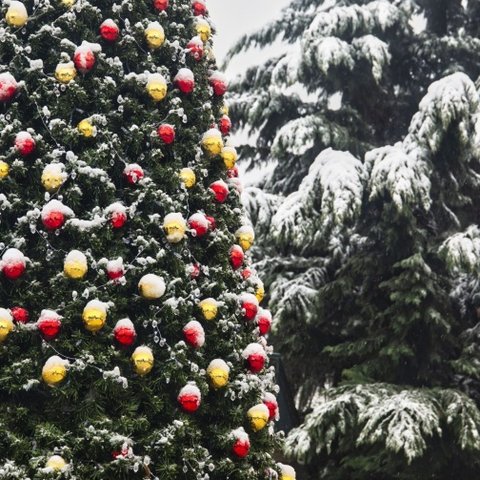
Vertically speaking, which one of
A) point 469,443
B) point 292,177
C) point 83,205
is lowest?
point 469,443

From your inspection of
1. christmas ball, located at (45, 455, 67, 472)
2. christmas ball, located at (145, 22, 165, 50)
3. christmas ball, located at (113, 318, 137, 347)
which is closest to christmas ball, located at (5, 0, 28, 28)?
christmas ball, located at (145, 22, 165, 50)

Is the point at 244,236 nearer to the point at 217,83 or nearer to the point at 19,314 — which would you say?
the point at 217,83

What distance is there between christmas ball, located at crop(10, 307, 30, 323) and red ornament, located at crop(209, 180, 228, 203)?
37.0 inches

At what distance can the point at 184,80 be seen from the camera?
277cm

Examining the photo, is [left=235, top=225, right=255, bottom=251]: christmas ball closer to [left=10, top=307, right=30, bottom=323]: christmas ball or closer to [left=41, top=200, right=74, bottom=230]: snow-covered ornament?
[left=41, top=200, right=74, bottom=230]: snow-covered ornament

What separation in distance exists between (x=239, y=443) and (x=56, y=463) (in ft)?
2.21

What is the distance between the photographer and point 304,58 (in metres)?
6.77

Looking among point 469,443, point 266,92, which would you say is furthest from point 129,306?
point 266,92

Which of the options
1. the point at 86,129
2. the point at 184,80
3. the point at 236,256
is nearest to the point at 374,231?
the point at 236,256

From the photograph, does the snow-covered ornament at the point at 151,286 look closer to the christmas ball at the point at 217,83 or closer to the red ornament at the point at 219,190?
the red ornament at the point at 219,190

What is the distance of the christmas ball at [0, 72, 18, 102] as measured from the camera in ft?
8.07

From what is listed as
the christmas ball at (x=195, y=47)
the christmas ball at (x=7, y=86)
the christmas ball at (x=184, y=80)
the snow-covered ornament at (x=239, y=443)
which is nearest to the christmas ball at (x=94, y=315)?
the snow-covered ornament at (x=239, y=443)

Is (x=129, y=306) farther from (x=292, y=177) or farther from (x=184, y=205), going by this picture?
(x=292, y=177)

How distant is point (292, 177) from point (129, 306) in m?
5.61
